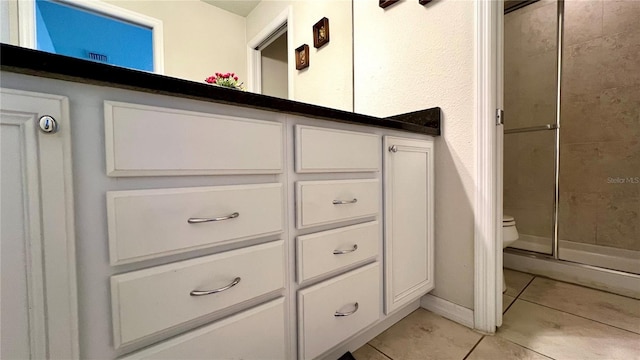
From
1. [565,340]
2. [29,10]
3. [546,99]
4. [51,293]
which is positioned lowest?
[565,340]

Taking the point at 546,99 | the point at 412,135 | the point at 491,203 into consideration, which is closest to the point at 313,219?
the point at 412,135

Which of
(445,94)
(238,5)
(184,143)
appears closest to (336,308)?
(184,143)

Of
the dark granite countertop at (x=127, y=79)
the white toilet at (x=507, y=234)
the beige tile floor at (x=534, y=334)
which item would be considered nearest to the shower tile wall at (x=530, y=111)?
the white toilet at (x=507, y=234)

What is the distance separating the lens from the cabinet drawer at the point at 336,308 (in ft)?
2.41

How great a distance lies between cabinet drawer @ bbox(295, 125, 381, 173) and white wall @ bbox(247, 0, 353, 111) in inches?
33.5

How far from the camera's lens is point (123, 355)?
1.59 feet

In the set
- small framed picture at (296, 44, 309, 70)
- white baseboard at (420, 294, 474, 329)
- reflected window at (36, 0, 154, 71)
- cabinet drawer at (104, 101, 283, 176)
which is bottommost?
white baseboard at (420, 294, 474, 329)

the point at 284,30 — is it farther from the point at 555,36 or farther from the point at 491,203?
the point at 555,36

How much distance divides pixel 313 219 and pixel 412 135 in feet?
2.08

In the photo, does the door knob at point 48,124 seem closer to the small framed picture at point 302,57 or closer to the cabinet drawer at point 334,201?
the cabinet drawer at point 334,201

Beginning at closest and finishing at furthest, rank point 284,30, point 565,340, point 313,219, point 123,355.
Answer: point 123,355 < point 313,219 < point 565,340 < point 284,30

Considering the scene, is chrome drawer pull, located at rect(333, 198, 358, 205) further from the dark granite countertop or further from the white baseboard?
the white baseboard

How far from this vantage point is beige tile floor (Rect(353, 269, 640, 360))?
91 cm

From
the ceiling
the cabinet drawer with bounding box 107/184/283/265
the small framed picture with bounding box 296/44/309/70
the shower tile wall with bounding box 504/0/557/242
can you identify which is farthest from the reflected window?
the shower tile wall with bounding box 504/0/557/242
